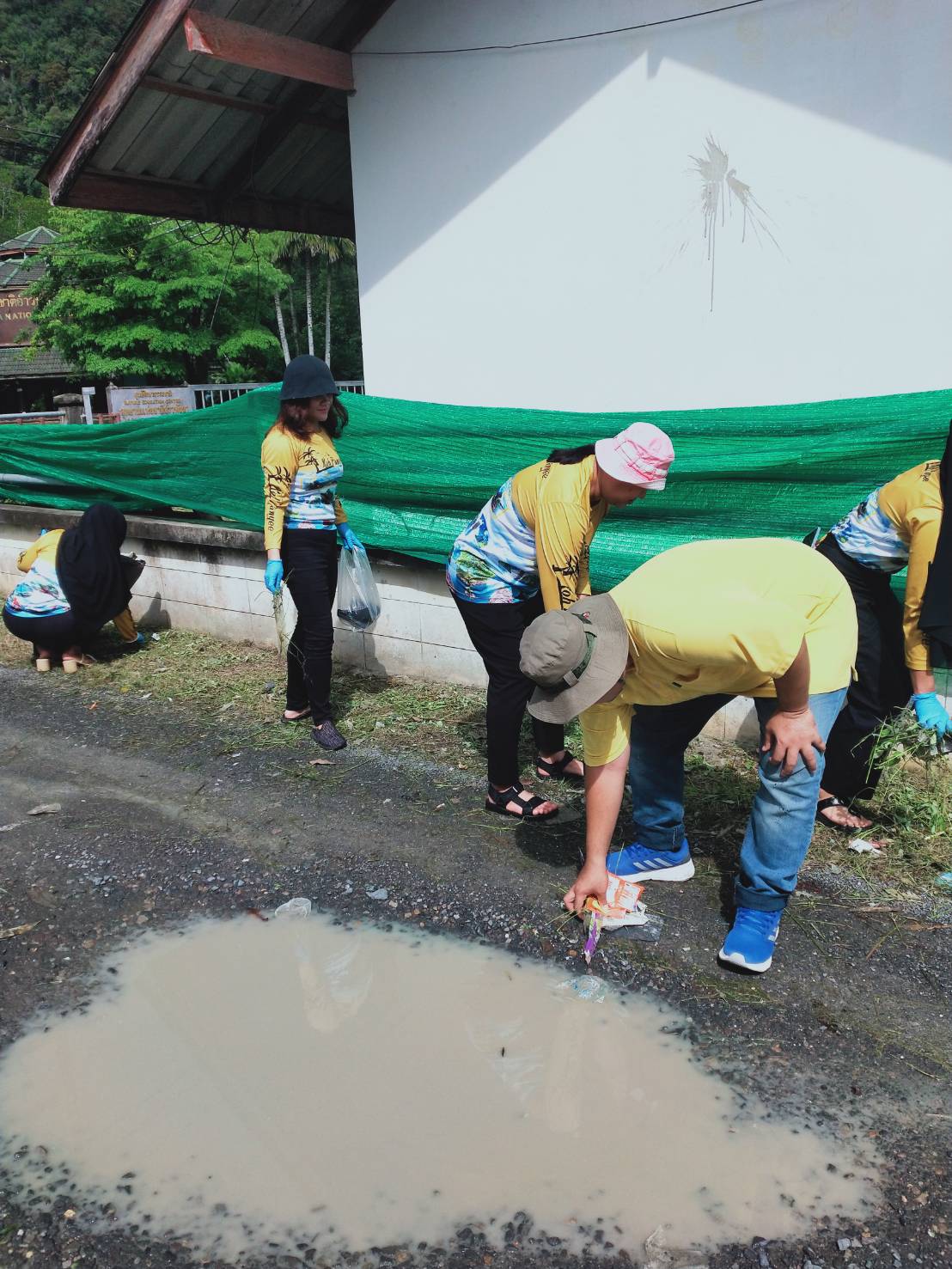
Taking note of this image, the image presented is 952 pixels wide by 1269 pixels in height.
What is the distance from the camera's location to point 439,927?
312 cm

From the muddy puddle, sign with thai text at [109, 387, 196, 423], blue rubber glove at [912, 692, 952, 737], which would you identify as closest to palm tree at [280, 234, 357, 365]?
sign with thai text at [109, 387, 196, 423]

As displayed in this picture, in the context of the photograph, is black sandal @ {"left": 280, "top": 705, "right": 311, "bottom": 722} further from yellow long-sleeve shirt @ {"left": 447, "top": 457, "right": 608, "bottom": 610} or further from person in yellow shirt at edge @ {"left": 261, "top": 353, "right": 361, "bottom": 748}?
yellow long-sleeve shirt @ {"left": 447, "top": 457, "right": 608, "bottom": 610}

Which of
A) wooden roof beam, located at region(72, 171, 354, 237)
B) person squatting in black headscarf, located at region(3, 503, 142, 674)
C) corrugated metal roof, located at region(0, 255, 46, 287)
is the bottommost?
person squatting in black headscarf, located at region(3, 503, 142, 674)

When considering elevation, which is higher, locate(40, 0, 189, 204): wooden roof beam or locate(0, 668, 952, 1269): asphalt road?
locate(40, 0, 189, 204): wooden roof beam

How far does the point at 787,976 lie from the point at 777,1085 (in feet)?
1.52

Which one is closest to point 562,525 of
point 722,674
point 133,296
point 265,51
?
point 722,674

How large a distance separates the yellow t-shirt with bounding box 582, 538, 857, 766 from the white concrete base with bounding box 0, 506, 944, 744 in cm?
170

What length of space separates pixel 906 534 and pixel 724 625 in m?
1.26

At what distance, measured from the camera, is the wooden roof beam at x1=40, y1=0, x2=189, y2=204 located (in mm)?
5059

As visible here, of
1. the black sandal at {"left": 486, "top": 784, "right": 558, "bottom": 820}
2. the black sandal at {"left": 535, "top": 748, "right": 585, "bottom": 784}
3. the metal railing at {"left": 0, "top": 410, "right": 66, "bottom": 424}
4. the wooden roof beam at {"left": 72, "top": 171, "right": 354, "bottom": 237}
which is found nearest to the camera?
the black sandal at {"left": 486, "top": 784, "right": 558, "bottom": 820}

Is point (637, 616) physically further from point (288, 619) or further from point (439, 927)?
point (288, 619)

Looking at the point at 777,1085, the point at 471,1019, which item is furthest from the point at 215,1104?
the point at 777,1085

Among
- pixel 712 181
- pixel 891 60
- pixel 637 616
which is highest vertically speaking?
pixel 891 60

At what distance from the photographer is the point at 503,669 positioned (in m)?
→ 3.70
